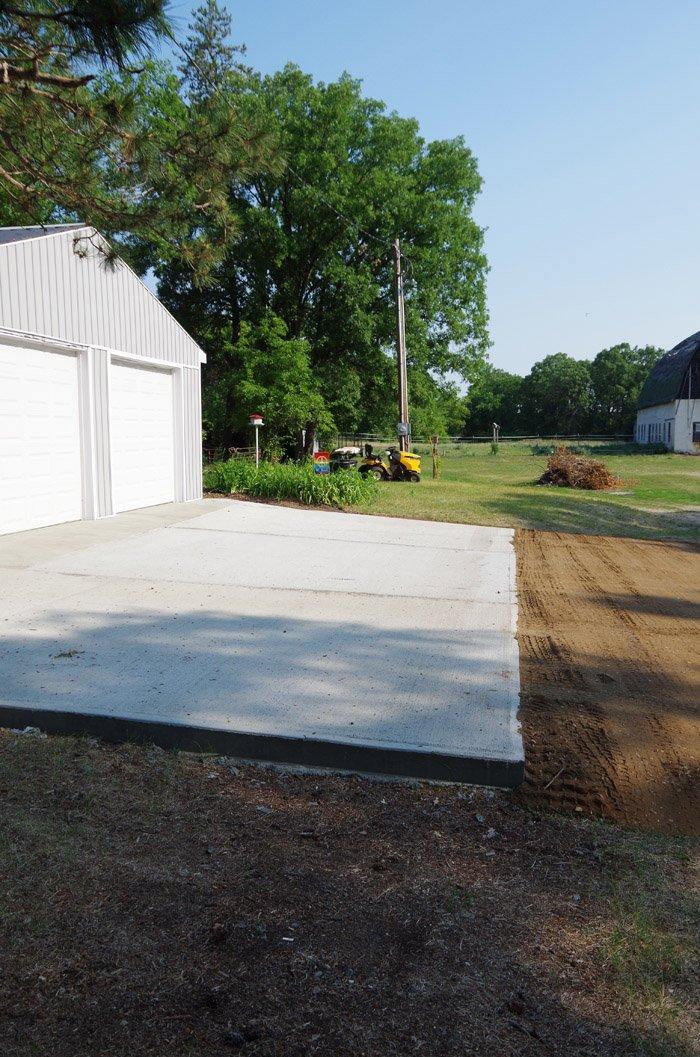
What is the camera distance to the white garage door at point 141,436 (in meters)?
12.4

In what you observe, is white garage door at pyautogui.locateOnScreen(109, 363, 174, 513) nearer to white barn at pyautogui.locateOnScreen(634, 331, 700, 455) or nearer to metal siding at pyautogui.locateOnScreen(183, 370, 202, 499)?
metal siding at pyautogui.locateOnScreen(183, 370, 202, 499)

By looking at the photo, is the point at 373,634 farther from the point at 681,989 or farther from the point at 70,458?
the point at 70,458

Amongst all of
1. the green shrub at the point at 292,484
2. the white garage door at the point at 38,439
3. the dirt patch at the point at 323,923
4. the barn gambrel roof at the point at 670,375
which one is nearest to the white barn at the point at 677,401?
the barn gambrel roof at the point at 670,375

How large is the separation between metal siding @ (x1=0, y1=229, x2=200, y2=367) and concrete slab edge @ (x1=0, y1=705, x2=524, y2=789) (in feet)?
19.3

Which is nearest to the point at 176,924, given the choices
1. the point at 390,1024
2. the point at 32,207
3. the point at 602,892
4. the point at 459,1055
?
the point at 390,1024

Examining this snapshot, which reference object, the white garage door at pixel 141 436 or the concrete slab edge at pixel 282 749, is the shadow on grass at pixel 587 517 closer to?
the white garage door at pixel 141 436

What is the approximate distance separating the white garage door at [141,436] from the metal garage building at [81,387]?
17 millimetres

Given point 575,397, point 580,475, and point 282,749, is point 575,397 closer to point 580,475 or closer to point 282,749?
point 580,475

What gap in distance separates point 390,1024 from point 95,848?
1.36 m

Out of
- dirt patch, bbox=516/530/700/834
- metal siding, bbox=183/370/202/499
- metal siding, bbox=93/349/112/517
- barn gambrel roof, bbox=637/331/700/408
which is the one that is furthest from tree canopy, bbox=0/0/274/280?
barn gambrel roof, bbox=637/331/700/408

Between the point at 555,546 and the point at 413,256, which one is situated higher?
the point at 413,256

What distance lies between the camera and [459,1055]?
2.11m

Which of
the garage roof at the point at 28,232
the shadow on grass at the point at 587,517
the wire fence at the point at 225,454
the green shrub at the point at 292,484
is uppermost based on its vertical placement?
the garage roof at the point at 28,232

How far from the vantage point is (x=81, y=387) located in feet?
37.6
